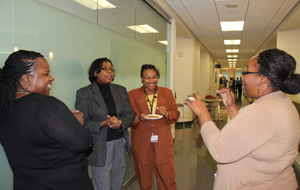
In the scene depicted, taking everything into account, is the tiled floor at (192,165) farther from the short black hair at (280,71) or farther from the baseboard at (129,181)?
the short black hair at (280,71)

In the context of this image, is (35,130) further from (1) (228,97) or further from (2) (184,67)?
(2) (184,67)

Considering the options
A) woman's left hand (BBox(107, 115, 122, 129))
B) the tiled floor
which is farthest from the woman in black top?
the tiled floor

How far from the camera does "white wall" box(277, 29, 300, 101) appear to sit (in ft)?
23.2

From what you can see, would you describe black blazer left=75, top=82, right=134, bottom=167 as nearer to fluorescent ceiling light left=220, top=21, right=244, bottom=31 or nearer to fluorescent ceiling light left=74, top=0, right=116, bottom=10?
fluorescent ceiling light left=74, top=0, right=116, bottom=10

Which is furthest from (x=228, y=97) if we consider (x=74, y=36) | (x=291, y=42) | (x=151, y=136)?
(x=291, y=42)

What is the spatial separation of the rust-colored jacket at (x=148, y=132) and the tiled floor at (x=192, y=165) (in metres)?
1.02

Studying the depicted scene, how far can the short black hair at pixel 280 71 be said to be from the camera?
4.31 feet

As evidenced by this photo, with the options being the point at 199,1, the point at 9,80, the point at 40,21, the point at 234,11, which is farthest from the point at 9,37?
the point at 234,11

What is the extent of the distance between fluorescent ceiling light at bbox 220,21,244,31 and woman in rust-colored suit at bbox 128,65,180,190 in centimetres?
490

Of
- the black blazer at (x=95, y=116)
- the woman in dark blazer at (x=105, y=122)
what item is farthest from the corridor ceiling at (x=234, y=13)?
the black blazer at (x=95, y=116)

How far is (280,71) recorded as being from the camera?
1315 millimetres

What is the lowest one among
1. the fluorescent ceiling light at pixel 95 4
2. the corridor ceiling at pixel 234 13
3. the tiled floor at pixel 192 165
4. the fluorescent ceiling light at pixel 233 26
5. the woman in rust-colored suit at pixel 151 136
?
the tiled floor at pixel 192 165

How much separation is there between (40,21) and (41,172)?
1.27m

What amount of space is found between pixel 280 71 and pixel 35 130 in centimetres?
131
